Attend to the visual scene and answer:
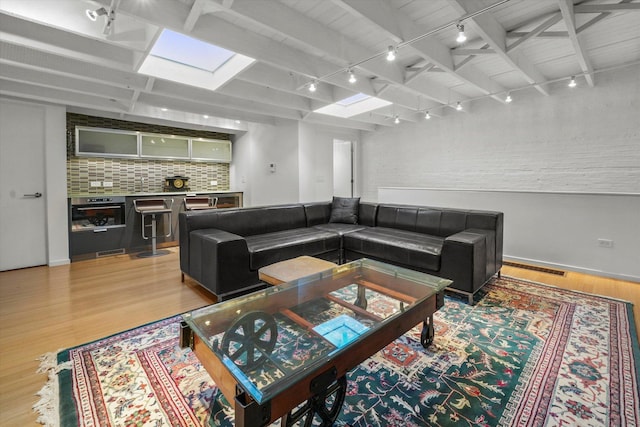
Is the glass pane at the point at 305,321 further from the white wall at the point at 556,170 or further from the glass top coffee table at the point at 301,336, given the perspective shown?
the white wall at the point at 556,170

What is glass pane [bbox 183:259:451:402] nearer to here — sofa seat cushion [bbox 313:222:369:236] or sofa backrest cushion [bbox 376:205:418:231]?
sofa seat cushion [bbox 313:222:369:236]

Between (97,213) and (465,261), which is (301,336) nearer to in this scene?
(465,261)

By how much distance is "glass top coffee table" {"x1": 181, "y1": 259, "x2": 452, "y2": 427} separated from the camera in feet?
3.53

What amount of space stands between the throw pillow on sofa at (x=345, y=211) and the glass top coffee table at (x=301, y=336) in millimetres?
2191

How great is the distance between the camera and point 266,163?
6289 mm

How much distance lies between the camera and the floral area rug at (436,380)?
56.7 inches

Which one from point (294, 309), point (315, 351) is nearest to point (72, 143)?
point (294, 309)

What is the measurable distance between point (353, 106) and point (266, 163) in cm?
224

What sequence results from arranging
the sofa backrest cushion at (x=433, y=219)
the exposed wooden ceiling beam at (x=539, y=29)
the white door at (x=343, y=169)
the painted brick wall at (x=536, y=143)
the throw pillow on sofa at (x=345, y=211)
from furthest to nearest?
1. the white door at (x=343, y=169)
2. the throw pillow on sofa at (x=345, y=211)
3. the painted brick wall at (x=536, y=143)
4. the sofa backrest cushion at (x=433, y=219)
5. the exposed wooden ceiling beam at (x=539, y=29)

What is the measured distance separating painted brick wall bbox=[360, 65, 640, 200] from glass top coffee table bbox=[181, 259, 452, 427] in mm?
3873

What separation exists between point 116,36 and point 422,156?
545cm

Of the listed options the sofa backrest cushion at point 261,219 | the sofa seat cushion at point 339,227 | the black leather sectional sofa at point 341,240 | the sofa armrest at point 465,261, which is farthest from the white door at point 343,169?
the sofa armrest at point 465,261

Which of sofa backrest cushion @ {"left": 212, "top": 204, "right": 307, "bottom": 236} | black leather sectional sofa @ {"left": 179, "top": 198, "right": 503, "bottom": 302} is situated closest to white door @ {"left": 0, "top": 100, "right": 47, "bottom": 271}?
black leather sectional sofa @ {"left": 179, "top": 198, "right": 503, "bottom": 302}

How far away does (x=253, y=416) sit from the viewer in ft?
3.12
